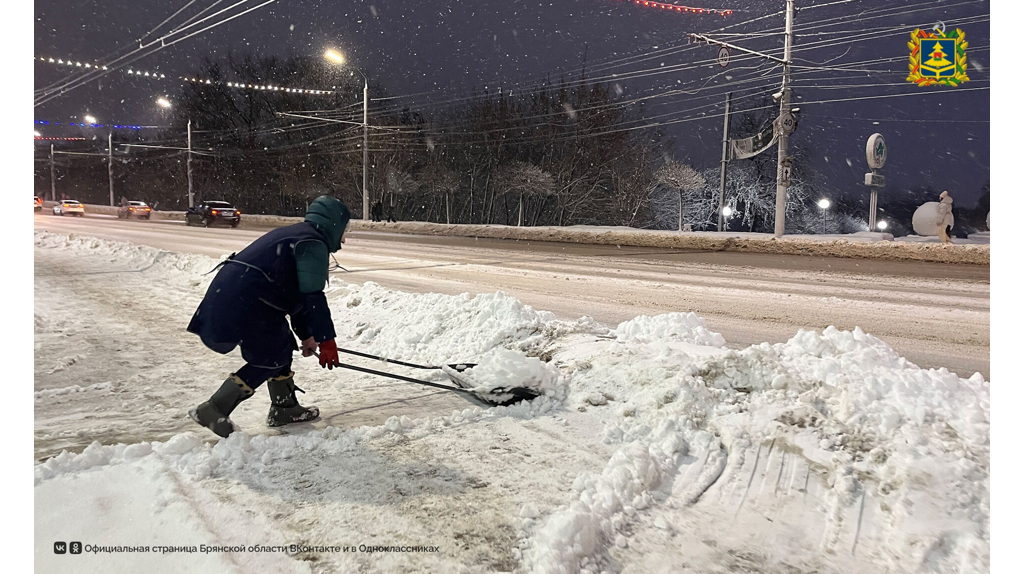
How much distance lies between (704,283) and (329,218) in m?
7.52

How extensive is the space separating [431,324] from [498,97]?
8581 mm

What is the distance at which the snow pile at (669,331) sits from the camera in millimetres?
4566

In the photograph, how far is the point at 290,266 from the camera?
9.45ft

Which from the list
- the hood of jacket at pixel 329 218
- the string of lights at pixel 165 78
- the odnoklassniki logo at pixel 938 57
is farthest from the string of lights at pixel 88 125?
the odnoklassniki logo at pixel 938 57

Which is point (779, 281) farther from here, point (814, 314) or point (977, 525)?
point (977, 525)

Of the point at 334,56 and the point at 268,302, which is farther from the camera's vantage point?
the point at 334,56

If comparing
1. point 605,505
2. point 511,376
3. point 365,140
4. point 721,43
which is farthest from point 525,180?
point 605,505

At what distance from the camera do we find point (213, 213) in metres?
7.70

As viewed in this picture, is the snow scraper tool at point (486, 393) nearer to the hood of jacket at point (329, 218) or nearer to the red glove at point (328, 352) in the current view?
the red glove at point (328, 352)

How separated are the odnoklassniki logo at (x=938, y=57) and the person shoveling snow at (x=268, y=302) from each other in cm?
383

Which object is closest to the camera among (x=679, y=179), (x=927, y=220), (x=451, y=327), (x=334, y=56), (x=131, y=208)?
(x=451, y=327)

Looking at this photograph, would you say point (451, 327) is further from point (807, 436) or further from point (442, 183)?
point (442, 183)
